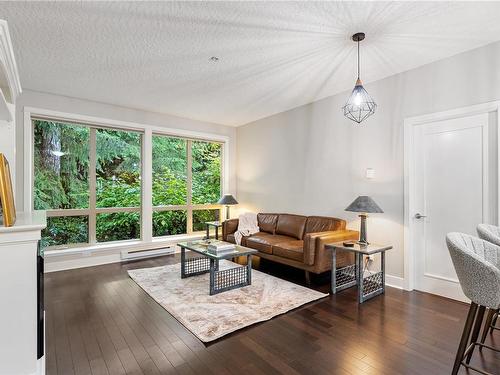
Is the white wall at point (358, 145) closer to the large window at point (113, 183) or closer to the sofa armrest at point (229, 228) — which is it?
the sofa armrest at point (229, 228)

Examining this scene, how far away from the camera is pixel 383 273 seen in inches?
135

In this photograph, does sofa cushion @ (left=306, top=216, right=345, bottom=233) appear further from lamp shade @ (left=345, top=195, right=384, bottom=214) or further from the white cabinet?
the white cabinet

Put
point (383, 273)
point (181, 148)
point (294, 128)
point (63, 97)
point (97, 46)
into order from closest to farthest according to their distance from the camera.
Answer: point (97, 46) → point (383, 273) → point (63, 97) → point (294, 128) → point (181, 148)

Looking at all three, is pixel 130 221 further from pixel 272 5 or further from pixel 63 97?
pixel 272 5

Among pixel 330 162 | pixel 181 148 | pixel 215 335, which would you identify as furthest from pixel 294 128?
pixel 215 335

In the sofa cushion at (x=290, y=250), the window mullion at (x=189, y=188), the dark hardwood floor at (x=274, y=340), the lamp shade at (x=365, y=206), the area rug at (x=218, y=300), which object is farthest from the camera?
the window mullion at (x=189, y=188)

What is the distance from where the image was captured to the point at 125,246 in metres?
4.90

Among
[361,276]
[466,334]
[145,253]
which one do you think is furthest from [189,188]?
[466,334]

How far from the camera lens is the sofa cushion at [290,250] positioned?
371 cm

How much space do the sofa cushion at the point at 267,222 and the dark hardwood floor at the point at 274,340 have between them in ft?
6.67

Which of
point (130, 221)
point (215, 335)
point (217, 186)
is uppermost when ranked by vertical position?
point (217, 186)

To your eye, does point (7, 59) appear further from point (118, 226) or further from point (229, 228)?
point (229, 228)

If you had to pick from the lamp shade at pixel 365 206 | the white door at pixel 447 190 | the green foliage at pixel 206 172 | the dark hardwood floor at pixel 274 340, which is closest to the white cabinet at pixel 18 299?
the dark hardwood floor at pixel 274 340

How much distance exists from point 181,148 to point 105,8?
3684 mm
